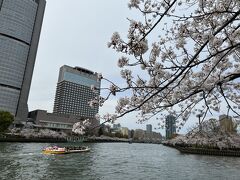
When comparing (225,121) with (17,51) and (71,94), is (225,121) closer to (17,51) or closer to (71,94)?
(17,51)

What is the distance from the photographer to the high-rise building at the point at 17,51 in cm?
8646

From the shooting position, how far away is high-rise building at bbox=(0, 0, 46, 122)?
284 feet

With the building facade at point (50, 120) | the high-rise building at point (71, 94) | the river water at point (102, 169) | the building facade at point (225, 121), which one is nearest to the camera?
the building facade at point (225, 121)

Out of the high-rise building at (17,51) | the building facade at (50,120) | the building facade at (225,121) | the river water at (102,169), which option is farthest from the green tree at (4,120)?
the building facade at (225,121)

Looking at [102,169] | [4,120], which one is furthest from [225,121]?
[4,120]

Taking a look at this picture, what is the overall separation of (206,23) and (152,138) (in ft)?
655

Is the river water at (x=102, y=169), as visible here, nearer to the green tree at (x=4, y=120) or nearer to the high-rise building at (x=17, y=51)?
the green tree at (x=4, y=120)

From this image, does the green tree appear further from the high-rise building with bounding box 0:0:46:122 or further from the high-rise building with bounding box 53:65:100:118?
the high-rise building with bounding box 53:65:100:118

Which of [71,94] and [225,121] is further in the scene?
[71,94]

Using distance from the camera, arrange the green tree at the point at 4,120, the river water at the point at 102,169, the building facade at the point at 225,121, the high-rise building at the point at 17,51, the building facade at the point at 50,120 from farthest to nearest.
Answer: the building facade at the point at 50,120 < the high-rise building at the point at 17,51 < the green tree at the point at 4,120 < the river water at the point at 102,169 < the building facade at the point at 225,121

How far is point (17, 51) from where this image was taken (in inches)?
3531

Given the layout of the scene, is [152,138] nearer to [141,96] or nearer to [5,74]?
[5,74]

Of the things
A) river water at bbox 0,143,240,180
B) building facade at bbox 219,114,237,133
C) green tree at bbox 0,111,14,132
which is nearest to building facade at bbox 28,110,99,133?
green tree at bbox 0,111,14,132

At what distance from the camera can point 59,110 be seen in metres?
139
